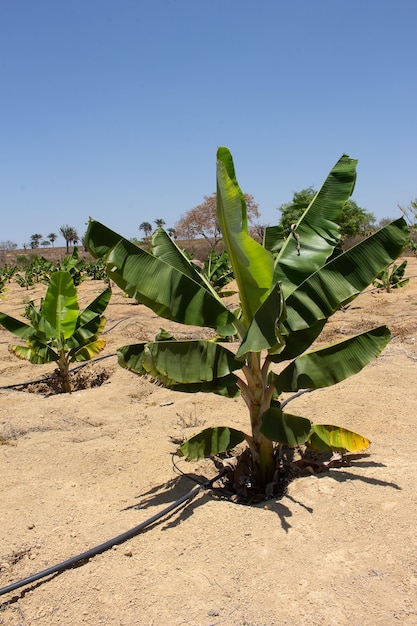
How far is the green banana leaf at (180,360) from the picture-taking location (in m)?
3.43

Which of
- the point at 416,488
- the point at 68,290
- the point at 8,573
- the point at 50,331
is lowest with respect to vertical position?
the point at 8,573

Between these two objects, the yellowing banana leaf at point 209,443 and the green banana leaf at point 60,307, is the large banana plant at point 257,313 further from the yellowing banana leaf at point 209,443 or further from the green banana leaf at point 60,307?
the green banana leaf at point 60,307

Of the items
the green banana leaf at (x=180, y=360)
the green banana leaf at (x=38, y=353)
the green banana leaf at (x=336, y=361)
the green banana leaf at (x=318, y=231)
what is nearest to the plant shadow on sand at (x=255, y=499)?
the green banana leaf at (x=336, y=361)

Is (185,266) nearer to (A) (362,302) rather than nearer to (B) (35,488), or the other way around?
(B) (35,488)

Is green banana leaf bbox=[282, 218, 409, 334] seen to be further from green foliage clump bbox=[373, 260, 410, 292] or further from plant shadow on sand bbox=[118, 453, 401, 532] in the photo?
green foliage clump bbox=[373, 260, 410, 292]

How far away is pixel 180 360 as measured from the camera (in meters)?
3.48

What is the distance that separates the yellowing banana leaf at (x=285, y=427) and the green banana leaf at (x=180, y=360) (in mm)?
457

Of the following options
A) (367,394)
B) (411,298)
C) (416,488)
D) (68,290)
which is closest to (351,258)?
(416,488)

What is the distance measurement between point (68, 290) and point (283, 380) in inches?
176

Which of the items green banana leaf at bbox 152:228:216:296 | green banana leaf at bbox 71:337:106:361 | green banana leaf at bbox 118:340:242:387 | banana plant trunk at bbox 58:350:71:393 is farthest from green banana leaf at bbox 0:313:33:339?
green banana leaf at bbox 118:340:242:387

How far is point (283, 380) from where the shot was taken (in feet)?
12.4

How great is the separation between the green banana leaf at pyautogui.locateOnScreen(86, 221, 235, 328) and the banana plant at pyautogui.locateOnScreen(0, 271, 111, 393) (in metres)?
3.74

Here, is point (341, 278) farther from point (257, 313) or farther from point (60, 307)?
point (60, 307)

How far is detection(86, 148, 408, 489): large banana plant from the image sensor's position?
332 cm
